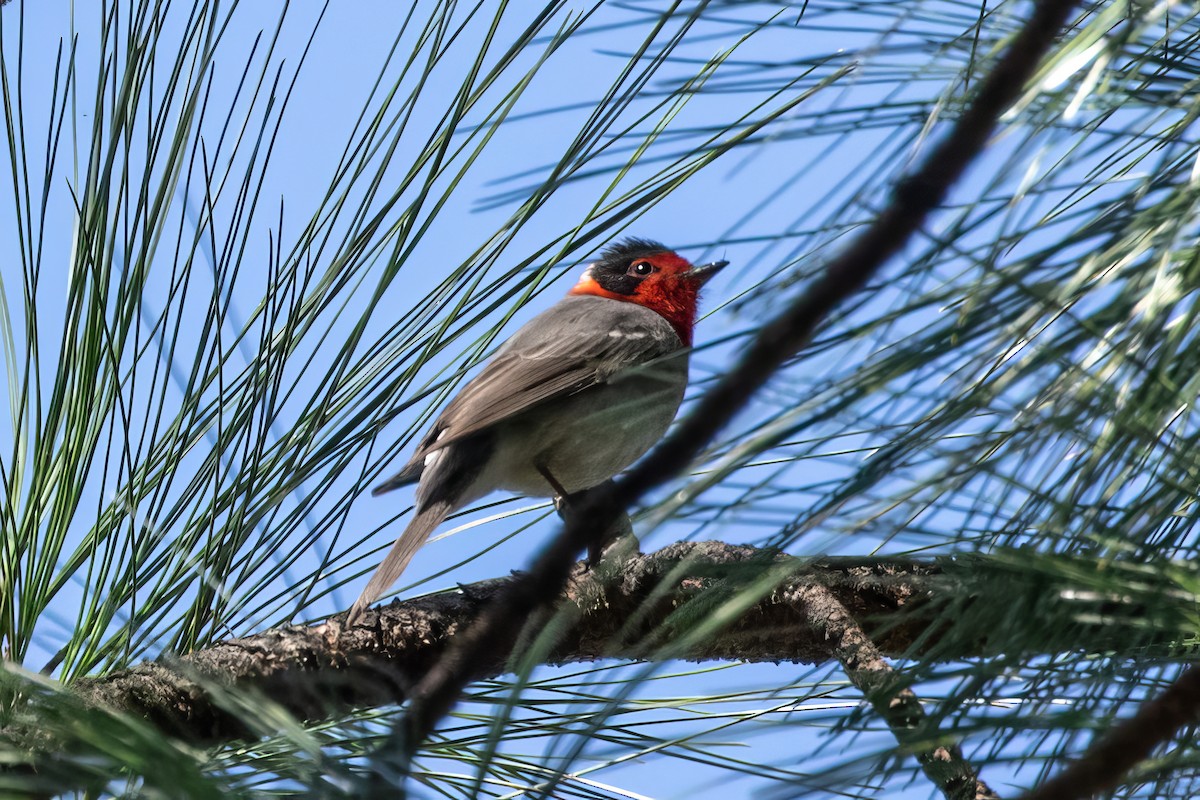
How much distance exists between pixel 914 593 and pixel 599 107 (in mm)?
1158

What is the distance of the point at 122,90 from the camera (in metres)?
2.20

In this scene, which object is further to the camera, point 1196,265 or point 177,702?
point 177,702

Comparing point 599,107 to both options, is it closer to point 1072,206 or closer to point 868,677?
point 1072,206

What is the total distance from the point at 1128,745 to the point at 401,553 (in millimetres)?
2375

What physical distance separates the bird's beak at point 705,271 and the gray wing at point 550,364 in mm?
377

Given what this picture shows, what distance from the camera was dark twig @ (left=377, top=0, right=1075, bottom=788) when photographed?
36.3 inches

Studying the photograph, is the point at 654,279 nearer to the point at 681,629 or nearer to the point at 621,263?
the point at 621,263

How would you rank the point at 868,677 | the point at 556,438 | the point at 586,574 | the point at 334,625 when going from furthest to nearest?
the point at 556,438 → the point at 586,574 → the point at 334,625 → the point at 868,677

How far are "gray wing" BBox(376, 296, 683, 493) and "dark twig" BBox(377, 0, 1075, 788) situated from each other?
284 centimetres

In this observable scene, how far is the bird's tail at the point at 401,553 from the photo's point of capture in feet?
8.66

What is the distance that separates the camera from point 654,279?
17.4 ft

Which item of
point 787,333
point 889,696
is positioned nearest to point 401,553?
point 889,696

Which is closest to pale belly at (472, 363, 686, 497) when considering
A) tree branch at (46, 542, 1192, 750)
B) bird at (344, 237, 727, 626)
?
bird at (344, 237, 727, 626)

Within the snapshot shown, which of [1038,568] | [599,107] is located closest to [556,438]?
[599,107]
